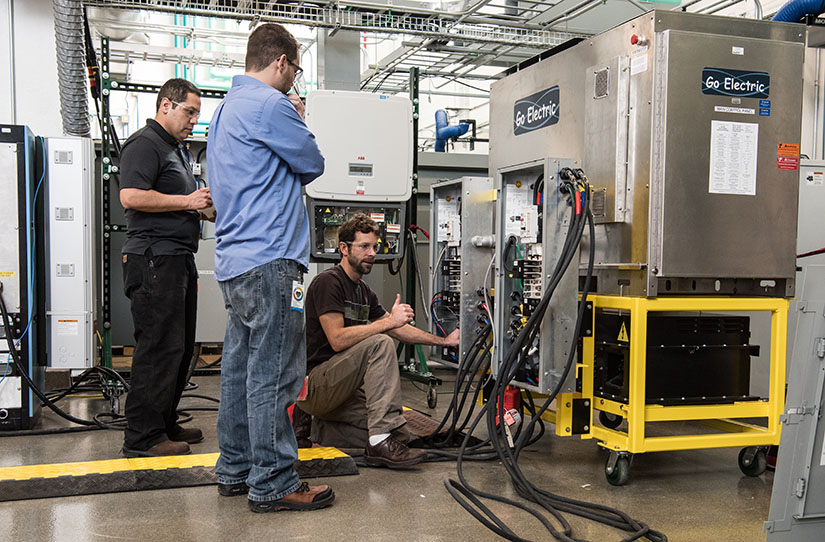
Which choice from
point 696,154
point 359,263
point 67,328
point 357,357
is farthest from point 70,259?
point 696,154

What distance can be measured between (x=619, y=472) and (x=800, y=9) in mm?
3896

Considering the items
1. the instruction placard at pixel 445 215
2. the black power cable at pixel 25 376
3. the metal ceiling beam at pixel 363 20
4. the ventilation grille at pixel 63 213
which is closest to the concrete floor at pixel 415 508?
the black power cable at pixel 25 376

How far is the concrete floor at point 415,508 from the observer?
8.36 feet

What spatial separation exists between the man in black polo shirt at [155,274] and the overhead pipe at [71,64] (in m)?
2.70

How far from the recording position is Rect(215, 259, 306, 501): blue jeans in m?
2.64

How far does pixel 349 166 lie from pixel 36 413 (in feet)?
8.10

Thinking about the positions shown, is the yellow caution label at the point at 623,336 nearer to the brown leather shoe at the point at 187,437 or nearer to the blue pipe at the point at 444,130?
the brown leather shoe at the point at 187,437

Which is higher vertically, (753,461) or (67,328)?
(67,328)

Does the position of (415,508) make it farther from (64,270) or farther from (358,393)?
(64,270)

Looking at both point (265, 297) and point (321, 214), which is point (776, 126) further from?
point (321, 214)

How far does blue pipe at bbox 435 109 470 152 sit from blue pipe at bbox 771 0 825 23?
3523 mm

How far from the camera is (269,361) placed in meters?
2.65

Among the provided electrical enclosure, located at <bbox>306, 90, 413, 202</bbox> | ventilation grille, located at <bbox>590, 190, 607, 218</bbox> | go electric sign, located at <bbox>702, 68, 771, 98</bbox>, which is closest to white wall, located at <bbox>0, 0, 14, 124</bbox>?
electrical enclosure, located at <bbox>306, 90, 413, 202</bbox>

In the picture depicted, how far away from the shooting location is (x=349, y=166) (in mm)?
5180
